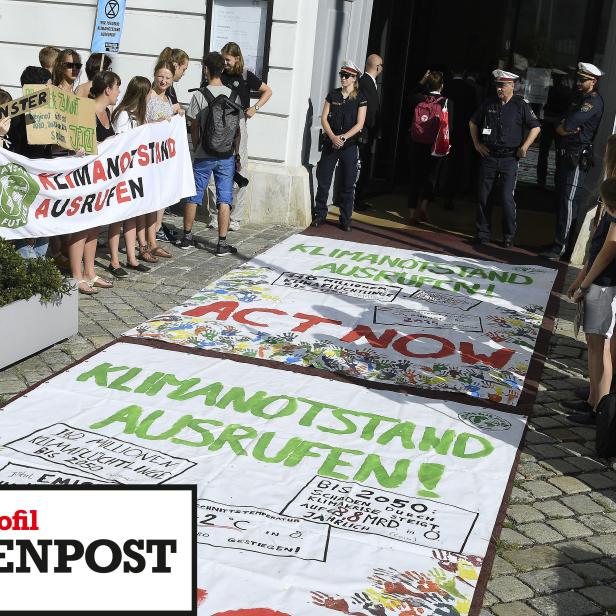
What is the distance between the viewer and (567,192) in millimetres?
10734

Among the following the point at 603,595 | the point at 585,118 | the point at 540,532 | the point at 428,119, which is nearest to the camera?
the point at 603,595

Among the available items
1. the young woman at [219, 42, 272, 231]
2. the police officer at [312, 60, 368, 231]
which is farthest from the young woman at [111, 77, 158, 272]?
the police officer at [312, 60, 368, 231]

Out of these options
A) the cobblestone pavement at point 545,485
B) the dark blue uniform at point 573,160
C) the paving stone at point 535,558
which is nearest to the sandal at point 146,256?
the cobblestone pavement at point 545,485

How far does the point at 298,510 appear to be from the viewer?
489 centimetres

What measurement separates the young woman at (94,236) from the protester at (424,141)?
441 cm

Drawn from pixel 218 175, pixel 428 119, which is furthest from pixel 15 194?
pixel 428 119

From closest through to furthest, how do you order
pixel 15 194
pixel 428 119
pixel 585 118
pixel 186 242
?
pixel 15 194, pixel 186 242, pixel 585 118, pixel 428 119

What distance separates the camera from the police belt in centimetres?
1082

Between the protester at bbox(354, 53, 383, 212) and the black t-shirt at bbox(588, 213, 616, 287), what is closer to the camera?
the black t-shirt at bbox(588, 213, 616, 287)

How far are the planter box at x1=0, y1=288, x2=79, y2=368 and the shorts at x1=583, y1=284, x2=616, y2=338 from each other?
3.53m

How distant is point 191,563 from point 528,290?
25.3 feet

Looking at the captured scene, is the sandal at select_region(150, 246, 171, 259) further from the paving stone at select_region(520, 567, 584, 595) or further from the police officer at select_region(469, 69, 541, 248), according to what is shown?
the paving stone at select_region(520, 567, 584, 595)

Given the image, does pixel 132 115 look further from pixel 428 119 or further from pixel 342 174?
pixel 428 119

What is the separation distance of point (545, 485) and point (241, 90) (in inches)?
248
